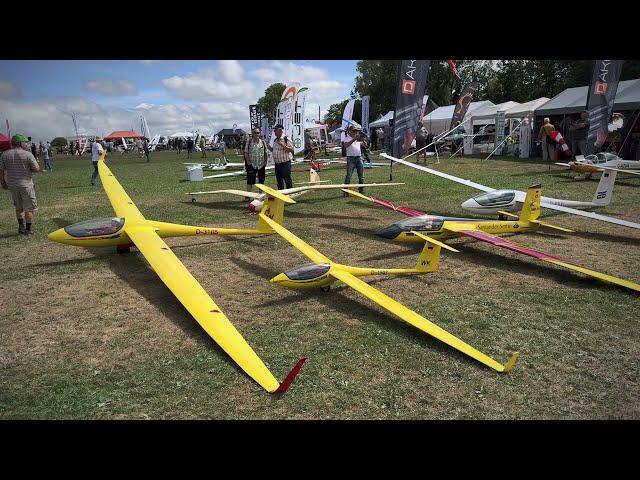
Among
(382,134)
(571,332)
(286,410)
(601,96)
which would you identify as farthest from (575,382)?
(382,134)

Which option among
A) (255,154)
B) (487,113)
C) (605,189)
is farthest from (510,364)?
(487,113)

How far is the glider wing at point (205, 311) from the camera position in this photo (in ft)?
13.9

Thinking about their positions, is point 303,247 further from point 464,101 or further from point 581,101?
point 464,101

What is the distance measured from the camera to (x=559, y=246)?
8.80 metres

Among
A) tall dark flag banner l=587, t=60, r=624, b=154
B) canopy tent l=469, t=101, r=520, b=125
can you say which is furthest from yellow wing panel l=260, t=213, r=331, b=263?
canopy tent l=469, t=101, r=520, b=125

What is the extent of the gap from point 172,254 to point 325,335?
3087mm

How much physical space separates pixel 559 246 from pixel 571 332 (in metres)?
4.18

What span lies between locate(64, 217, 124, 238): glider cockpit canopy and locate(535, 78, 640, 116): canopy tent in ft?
80.7

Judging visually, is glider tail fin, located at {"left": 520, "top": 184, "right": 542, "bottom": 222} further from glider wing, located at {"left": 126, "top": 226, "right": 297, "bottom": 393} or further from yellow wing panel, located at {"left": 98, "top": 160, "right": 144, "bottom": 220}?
yellow wing panel, located at {"left": 98, "top": 160, "right": 144, "bottom": 220}

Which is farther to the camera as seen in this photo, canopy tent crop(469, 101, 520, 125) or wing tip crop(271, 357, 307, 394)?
canopy tent crop(469, 101, 520, 125)

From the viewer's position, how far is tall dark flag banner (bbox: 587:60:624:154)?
65.0 feet

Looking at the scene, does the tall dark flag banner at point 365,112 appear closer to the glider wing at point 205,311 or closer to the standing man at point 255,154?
A: the standing man at point 255,154
